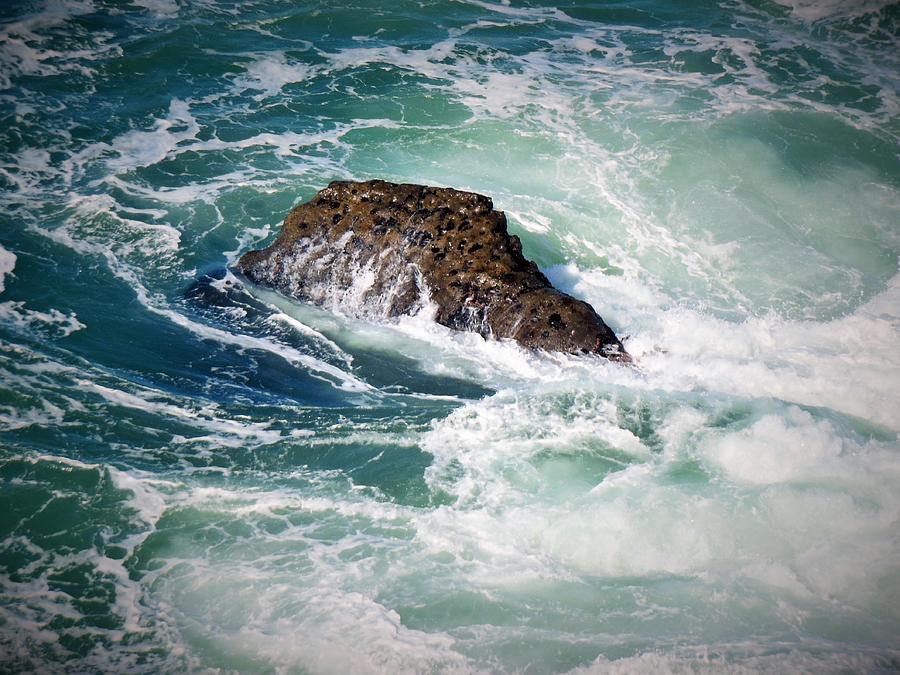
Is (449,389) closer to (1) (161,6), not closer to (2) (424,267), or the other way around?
(2) (424,267)

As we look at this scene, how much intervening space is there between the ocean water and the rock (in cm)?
31

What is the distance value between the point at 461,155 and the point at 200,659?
11233 mm

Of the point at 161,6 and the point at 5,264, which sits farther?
the point at 161,6

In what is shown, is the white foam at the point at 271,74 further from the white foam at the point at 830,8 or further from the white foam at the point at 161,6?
the white foam at the point at 830,8

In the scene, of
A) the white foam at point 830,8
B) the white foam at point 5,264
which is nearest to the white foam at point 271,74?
the white foam at point 5,264

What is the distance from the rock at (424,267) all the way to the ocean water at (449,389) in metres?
0.31

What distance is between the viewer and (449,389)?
9242 millimetres

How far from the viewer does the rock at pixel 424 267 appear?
32.0 ft

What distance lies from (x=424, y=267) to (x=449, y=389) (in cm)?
196

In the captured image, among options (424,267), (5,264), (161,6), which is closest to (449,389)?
(424,267)

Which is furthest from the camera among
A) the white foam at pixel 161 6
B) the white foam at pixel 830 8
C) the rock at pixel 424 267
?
the white foam at pixel 830 8

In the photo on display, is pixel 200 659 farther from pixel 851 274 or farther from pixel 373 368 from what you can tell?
pixel 851 274

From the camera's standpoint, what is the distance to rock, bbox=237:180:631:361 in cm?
977

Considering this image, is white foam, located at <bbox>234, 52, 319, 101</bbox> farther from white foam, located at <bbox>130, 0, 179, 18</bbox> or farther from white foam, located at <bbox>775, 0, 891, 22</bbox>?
white foam, located at <bbox>775, 0, 891, 22</bbox>
